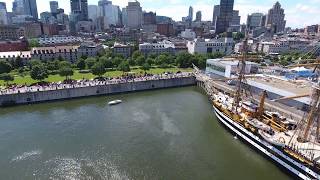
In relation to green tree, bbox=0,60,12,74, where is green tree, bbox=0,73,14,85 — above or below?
below

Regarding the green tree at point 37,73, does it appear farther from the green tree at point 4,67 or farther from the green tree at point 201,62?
the green tree at point 201,62

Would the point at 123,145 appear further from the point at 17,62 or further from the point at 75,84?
the point at 17,62

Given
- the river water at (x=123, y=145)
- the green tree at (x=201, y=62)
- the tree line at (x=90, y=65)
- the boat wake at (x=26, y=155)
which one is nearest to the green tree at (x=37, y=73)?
the tree line at (x=90, y=65)

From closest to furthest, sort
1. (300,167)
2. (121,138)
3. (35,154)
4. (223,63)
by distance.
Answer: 1. (300,167)
2. (35,154)
3. (121,138)
4. (223,63)

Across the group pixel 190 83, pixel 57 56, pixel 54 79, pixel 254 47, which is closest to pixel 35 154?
pixel 54 79

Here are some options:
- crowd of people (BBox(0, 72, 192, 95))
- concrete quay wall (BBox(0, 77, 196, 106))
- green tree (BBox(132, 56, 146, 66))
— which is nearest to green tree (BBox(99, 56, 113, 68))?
green tree (BBox(132, 56, 146, 66))

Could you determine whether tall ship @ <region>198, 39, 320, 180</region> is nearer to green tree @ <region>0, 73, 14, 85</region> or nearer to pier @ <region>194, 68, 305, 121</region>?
pier @ <region>194, 68, 305, 121</region>

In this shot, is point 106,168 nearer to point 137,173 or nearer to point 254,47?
point 137,173
